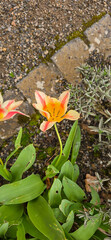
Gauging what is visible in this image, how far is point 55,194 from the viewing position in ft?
4.65

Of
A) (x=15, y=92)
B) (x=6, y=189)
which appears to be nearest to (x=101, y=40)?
(x=15, y=92)

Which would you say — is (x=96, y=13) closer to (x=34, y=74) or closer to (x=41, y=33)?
(x=41, y=33)

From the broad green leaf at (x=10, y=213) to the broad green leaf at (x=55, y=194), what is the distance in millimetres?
193

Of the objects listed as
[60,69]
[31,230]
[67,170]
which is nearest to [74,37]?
[60,69]

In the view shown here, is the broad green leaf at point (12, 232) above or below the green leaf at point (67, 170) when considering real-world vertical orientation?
below

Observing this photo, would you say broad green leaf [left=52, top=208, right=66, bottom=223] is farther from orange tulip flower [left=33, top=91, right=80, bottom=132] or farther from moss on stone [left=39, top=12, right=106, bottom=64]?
moss on stone [left=39, top=12, right=106, bottom=64]

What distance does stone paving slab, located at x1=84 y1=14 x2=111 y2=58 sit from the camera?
82.0 inches

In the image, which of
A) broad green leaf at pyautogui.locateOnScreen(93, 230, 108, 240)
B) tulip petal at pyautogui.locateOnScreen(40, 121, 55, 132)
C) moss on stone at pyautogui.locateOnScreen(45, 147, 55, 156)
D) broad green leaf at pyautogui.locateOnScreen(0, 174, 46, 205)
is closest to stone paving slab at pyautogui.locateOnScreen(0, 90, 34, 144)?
moss on stone at pyautogui.locateOnScreen(45, 147, 55, 156)

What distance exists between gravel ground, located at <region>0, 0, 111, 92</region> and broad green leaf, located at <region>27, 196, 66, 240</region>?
0.87m

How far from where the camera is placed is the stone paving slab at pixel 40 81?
1879 millimetres

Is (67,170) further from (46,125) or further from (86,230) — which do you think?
(46,125)

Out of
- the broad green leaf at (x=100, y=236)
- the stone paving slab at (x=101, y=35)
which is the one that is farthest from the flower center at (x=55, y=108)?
the stone paving slab at (x=101, y=35)

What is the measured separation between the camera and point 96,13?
2.13 meters

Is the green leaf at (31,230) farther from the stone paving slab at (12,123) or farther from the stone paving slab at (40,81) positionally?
the stone paving slab at (40,81)
